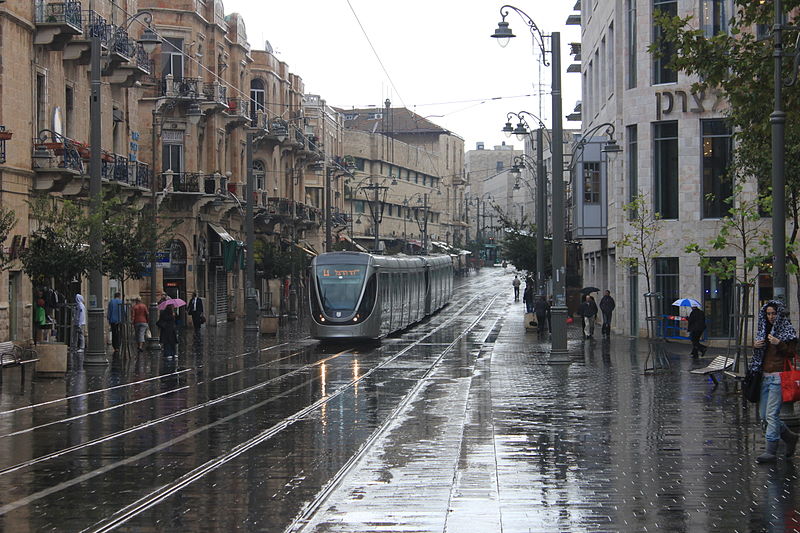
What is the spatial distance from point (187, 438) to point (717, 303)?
86.8 feet

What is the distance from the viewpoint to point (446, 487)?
36.9ft

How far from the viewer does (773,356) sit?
1307 cm

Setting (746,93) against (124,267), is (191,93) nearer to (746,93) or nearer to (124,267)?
(124,267)

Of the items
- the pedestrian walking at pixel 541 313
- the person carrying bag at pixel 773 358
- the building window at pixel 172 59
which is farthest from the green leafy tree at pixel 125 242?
the person carrying bag at pixel 773 358

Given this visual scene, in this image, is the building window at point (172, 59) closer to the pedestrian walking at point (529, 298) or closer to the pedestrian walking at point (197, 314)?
the pedestrian walking at point (197, 314)

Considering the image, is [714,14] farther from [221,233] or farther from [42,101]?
[221,233]

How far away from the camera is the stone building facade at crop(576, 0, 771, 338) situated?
126ft

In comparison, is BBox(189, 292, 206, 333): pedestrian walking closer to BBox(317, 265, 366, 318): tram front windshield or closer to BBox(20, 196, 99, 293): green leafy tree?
BBox(317, 265, 366, 318): tram front windshield

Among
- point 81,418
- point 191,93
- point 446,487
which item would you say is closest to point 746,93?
point 446,487

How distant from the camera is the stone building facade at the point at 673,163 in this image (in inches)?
1512

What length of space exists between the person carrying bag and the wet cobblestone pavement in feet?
1.90

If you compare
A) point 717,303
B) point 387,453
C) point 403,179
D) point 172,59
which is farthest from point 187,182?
point 403,179

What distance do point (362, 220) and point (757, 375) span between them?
10204 centimetres

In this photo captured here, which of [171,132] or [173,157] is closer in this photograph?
[171,132]
